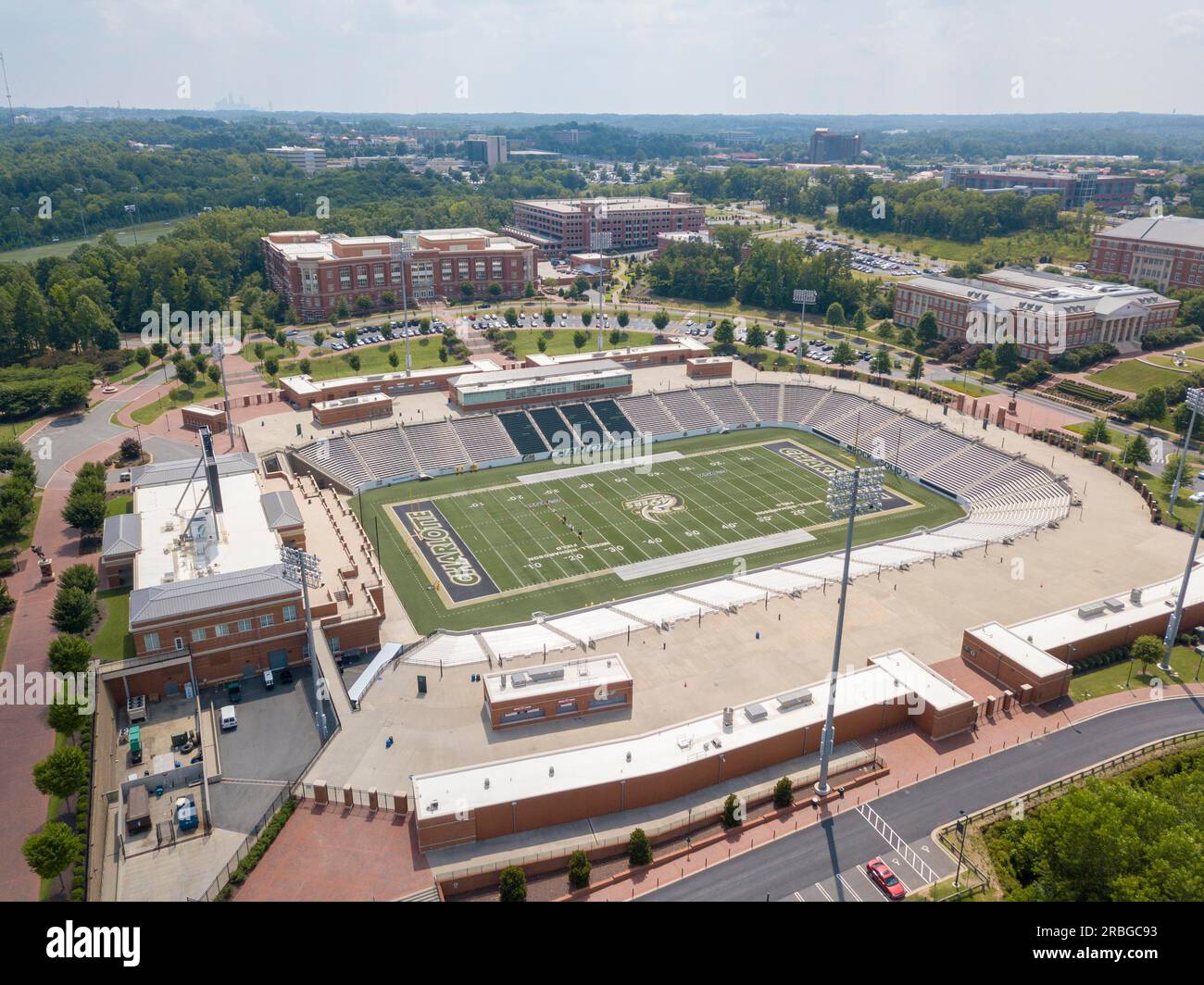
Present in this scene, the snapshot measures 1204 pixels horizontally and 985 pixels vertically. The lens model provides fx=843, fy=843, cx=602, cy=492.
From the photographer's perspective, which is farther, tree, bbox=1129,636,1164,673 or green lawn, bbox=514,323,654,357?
green lawn, bbox=514,323,654,357

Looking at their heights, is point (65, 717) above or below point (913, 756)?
above

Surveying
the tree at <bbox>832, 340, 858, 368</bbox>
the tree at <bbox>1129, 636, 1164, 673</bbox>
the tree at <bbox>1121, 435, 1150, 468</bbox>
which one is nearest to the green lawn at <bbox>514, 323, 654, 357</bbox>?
the tree at <bbox>832, 340, 858, 368</bbox>

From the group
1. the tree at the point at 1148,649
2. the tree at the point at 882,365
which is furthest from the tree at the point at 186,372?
the tree at the point at 1148,649

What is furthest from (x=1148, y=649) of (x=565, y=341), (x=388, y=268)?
(x=388, y=268)

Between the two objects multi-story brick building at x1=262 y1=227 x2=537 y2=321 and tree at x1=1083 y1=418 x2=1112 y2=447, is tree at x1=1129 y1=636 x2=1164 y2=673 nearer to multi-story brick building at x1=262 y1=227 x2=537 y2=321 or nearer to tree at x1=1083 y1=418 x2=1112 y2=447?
tree at x1=1083 y1=418 x2=1112 y2=447

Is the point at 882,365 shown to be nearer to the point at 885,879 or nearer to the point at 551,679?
the point at 551,679

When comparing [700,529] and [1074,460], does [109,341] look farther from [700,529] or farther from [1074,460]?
[1074,460]
